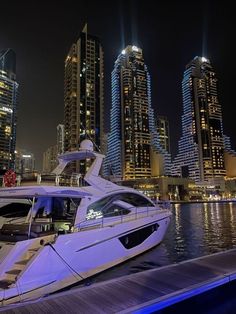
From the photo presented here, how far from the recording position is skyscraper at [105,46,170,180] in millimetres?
159875

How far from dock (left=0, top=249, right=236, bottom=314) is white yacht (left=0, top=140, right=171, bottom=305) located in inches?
44.7

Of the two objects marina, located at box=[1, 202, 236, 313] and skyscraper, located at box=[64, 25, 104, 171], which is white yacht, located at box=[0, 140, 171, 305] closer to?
marina, located at box=[1, 202, 236, 313]

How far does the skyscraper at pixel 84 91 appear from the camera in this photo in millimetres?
106312

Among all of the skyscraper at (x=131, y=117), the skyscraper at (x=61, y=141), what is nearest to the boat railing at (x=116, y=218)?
the skyscraper at (x=61, y=141)

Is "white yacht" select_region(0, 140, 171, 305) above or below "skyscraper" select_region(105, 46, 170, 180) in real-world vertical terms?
below

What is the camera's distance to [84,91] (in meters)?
110

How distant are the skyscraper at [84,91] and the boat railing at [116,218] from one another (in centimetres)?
8896

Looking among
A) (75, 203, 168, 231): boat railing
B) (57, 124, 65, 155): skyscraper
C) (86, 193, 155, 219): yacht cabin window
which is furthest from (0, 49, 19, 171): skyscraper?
(75, 203, 168, 231): boat railing

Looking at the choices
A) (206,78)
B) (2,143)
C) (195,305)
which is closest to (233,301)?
(195,305)

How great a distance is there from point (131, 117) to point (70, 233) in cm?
15848

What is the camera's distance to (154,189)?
408ft

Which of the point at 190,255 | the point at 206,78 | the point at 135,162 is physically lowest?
the point at 190,255

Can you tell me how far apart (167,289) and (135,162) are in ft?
501

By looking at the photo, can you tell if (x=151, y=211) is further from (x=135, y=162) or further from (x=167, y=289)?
(x=135, y=162)
